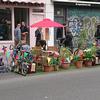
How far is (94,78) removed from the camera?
1439cm

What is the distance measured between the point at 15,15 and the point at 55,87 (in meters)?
10.6

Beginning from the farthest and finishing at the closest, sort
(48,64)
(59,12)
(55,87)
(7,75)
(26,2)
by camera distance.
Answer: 1. (59,12)
2. (26,2)
3. (48,64)
4. (7,75)
5. (55,87)

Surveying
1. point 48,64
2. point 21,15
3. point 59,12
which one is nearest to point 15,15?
point 21,15

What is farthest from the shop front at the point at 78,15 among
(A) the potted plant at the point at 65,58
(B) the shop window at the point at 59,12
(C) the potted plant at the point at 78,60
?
(A) the potted plant at the point at 65,58

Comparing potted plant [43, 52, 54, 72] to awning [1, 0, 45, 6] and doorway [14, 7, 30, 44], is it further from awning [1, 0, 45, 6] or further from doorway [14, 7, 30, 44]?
doorway [14, 7, 30, 44]

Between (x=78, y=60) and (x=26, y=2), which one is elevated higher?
(x=26, y=2)

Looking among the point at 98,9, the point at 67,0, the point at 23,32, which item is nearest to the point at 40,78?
the point at 23,32

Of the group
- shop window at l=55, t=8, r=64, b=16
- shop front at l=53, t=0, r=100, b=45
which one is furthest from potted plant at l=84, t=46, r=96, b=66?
shop window at l=55, t=8, r=64, b=16

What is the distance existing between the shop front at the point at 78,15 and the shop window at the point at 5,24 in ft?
10.6

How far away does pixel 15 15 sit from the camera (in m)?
→ 22.3

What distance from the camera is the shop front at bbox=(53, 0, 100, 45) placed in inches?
961

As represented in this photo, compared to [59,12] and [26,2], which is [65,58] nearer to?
[26,2]

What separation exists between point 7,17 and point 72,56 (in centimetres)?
549

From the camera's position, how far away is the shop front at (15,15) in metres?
21.6
